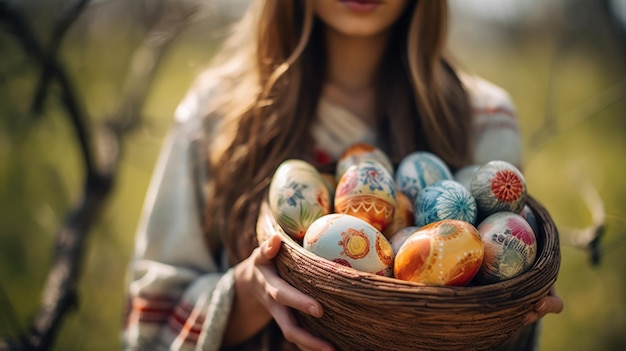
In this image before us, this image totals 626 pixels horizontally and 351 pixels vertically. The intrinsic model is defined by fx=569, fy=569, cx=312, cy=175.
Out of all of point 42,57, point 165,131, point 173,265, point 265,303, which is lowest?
point 165,131

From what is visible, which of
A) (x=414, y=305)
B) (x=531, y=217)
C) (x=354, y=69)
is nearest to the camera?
(x=414, y=305)

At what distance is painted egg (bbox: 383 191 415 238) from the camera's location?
93cm

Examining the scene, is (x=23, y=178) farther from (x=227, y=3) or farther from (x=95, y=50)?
(x=227, y=3)

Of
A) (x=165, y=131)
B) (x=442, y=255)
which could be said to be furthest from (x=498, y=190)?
(x=165, y=131)

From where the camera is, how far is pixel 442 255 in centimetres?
75

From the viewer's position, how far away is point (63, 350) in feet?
5.37

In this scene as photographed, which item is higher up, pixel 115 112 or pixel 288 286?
pixel 288 286

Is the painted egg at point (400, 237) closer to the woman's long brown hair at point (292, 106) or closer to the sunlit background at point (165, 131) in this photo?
the woman's long brown hair at point (292, 106)

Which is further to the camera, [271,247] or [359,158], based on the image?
[359,158]

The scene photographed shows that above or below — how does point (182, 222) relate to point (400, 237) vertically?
below

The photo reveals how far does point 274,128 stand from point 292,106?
0.06 m

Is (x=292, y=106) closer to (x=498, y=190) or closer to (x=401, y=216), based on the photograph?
(x=401, y=216)

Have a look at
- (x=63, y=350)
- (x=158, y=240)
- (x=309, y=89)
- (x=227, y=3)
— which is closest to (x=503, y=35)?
(x=227, y=3)

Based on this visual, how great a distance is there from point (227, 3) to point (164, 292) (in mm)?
917
